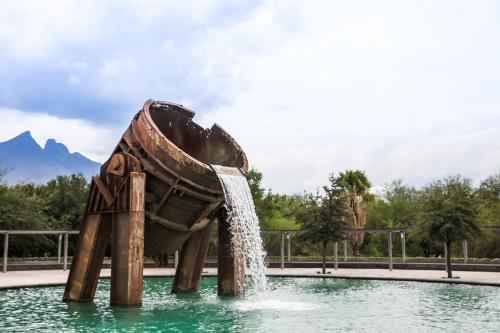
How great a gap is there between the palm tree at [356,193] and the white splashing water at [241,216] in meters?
30.1

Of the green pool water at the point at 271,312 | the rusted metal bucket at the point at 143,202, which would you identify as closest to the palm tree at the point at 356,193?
the green pool water at the point at 271,312

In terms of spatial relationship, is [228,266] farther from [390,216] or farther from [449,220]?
[390,216]

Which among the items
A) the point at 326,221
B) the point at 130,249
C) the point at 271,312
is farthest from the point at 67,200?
the point at 271,312

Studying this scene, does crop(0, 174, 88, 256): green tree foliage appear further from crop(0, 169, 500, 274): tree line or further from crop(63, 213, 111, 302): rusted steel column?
crop(63, 213, 111, 302): rusted steel column

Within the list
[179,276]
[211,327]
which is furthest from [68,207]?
[211,327]

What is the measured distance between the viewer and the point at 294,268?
32594 mm

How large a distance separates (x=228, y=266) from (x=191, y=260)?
1.74 meters

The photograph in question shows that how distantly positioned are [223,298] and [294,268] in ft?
58.0

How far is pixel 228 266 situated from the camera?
15664 mm

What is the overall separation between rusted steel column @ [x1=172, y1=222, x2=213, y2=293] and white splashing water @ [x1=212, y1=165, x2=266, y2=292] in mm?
1434

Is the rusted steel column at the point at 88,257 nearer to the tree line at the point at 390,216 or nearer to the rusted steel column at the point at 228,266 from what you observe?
the rusted steel column at the point at 228,266

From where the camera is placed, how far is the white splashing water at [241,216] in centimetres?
1439

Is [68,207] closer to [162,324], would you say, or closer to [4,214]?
[4,214]

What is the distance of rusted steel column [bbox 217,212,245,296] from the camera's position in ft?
51.3
